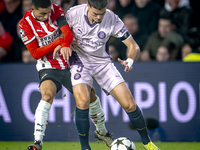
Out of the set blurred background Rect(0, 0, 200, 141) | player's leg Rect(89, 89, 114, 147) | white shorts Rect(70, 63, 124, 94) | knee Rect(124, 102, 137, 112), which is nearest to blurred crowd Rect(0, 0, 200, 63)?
blurred background Rect(0, 0, 200, 141)

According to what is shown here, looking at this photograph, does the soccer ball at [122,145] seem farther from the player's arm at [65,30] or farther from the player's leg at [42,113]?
the player's arm at [65,30]

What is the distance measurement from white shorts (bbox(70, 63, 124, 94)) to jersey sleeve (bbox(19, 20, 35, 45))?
2.08 ft

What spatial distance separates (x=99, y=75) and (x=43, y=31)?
915mm

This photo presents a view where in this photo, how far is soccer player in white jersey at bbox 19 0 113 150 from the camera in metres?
3.75

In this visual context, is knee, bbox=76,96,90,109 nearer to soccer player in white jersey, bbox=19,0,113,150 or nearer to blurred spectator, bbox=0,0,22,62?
soccer player in white jersey, bbox=19,0,113,150

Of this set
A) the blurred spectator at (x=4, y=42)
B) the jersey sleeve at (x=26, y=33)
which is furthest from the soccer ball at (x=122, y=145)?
the blurred spectator at (x=4, y=42)

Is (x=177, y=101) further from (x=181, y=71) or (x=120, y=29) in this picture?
(x=120, y=29)

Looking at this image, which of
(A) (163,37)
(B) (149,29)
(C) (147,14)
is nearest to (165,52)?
(A) (163,37)

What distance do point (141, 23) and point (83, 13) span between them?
8.64 feet

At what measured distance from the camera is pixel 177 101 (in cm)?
520

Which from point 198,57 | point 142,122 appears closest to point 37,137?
point 142,122

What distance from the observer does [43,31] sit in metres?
3.97

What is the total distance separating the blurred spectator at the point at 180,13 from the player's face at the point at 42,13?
302 cm

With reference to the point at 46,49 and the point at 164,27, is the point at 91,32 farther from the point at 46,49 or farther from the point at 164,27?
the point at 164,27
